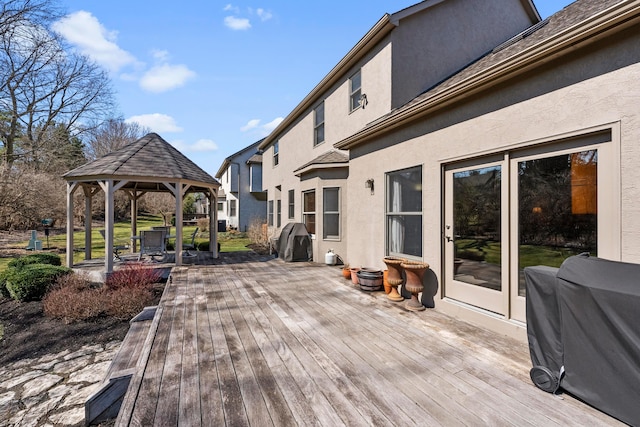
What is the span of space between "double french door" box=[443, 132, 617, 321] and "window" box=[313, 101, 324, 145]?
733cm

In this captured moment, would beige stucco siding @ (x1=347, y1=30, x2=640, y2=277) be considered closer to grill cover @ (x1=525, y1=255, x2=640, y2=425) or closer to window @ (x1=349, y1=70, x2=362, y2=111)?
grill cover @ (x1=525, y1=255, x2=640, y2=425)

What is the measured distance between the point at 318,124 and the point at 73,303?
9.19 m

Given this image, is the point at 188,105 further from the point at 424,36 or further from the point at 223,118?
the point at 424,36

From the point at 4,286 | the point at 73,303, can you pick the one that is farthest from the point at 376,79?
the point at 4,286

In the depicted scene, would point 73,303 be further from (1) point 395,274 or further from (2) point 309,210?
(2) point 309,210

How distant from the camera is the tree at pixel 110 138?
31.9 metres

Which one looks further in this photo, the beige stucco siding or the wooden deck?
the beige stucco siding

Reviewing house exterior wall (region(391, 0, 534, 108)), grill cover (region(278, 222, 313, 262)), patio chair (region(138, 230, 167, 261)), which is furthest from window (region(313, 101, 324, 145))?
patio chair (region(138, 230, 167, 261))

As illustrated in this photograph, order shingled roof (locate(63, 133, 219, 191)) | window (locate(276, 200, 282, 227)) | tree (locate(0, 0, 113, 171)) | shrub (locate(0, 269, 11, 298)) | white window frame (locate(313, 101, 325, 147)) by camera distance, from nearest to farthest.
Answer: shrub (locate(0, 269, 11, 298)), shingled roof (locate(63, 133, 219, 191)), white window frame (locate(313, 101, 325, 147)), window (locate(276, 200, 282, 227)), tree (locate(0, 0, 113, 171))

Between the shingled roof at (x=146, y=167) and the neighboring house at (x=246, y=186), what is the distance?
11.8 metres

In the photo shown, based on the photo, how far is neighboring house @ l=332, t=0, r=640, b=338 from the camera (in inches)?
110

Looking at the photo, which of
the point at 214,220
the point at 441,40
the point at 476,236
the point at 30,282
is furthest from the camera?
the point at 214,220

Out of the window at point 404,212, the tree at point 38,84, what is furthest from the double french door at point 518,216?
the tree at point 38,84

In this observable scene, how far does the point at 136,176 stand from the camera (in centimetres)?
815
